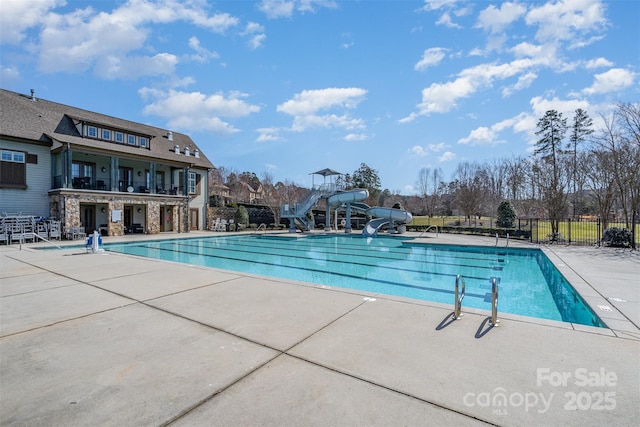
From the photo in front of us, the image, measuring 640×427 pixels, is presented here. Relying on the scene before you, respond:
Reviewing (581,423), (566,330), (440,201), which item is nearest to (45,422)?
(581,423)

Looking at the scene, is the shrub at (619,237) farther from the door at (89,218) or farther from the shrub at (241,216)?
the door at (89,218)

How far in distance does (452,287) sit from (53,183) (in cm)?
2385

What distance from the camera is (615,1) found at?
28.1 ft

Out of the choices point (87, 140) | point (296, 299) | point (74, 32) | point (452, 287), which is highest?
point (74, 32)

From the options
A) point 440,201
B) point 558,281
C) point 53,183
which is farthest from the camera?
point 440,201

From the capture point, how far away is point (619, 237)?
49.0ft

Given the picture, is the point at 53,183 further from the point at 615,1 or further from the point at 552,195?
the point at 552,195

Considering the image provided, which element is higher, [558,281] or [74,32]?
[74,32]

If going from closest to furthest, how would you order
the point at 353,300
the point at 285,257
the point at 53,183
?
the point at 353,300 → the point at 285,257 → the point at 53,183

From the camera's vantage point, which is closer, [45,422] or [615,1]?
[45,422]

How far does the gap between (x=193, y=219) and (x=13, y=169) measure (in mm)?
12323

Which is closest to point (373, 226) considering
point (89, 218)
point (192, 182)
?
point (192, 182)

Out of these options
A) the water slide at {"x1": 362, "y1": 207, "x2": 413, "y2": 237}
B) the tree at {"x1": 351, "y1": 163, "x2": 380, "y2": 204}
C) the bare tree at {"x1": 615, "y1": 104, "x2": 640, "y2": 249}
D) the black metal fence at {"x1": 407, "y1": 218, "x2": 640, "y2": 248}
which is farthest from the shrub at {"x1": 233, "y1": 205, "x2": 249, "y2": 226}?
the bare tree at {"x1": 615, "y1": 104, "x2": 640, "y2": 249}

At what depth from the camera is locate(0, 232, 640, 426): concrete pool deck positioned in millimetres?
2359
